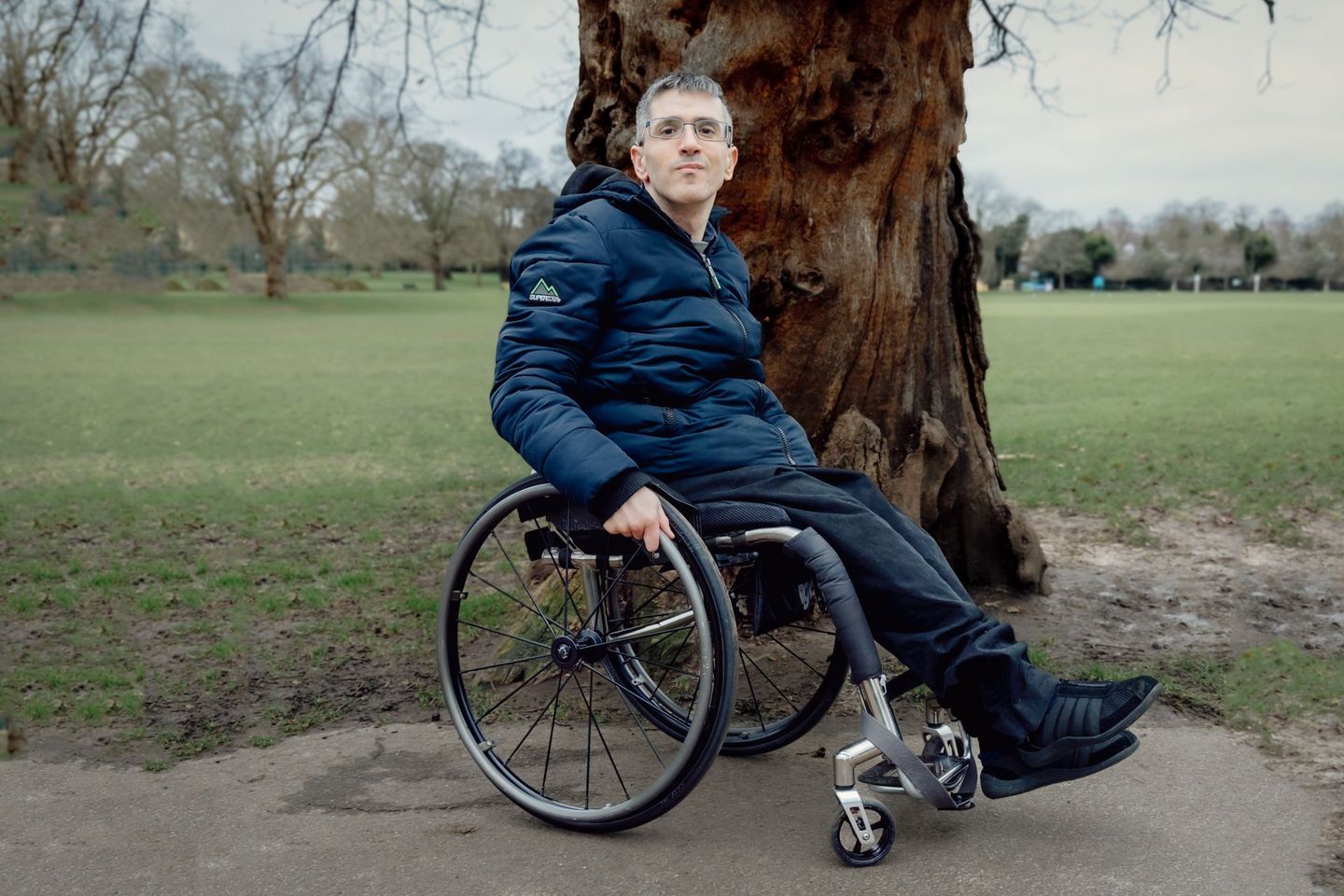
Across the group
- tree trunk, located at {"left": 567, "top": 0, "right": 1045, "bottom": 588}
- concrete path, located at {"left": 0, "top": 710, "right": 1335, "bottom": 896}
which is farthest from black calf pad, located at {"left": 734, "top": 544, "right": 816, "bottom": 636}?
tree trunk, located at {"left": 567, "top": 0, "right": 1045, "bottom": 588}

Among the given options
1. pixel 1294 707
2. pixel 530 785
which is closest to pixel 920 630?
pixel 530 785

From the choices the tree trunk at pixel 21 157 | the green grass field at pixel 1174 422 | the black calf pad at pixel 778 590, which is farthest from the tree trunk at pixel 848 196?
the tree trunk at pixel 21 157

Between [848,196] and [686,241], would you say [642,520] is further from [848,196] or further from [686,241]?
[848,196]

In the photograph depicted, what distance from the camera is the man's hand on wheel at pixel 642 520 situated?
2.92m

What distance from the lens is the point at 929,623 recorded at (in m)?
2.99

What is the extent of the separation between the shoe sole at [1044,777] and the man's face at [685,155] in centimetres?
168

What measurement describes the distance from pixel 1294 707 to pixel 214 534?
5875 millimetres

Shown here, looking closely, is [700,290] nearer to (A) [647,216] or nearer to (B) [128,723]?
(A) [647,216]

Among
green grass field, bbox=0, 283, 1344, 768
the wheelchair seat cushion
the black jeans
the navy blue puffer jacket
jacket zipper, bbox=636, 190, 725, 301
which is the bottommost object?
green grass field, bbox=0, 283, 1344, 768

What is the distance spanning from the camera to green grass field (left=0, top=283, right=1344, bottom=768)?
4699 millimetres

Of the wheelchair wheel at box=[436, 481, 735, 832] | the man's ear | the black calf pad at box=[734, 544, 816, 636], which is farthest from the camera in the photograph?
the man's ear

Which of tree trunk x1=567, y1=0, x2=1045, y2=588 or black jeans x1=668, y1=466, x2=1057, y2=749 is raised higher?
tree trunk x1=567, y1=0, x2=1045, y2=588

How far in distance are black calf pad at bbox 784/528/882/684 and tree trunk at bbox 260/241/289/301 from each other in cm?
5237

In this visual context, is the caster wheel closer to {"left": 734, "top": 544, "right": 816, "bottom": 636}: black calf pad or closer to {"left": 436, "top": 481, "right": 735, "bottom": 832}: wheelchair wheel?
{"left": 436, "top": 481, "right": 735, "bottom": 832}: wheelchair wheel
